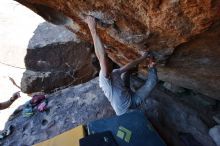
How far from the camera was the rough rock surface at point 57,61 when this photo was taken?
7117 millimetres

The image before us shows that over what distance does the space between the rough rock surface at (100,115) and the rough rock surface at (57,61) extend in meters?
1.27

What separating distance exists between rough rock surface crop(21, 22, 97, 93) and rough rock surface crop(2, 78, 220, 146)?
127cm

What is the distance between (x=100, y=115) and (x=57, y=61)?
2.76m

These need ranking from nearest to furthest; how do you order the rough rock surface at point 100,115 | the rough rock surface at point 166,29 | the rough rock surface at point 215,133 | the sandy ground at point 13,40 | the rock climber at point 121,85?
the rough rock surface at point 166,29 < the rock climber at point 121,85 < the rough rock surface at point 215,133 < the rough rock surface at point 100,115 < the sandy ground at point 13,40

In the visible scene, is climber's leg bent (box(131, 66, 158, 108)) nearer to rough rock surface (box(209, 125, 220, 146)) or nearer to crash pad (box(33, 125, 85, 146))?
crash pad (box(33, 125, 85, 146))

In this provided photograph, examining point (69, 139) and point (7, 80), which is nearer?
point (69, 139)

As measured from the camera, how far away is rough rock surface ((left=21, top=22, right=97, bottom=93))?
7117 mm

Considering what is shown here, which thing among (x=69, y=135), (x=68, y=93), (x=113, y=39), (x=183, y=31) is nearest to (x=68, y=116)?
(x=68, y=93)

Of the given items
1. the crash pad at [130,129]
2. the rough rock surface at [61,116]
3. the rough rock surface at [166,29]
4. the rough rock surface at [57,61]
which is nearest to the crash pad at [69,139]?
the crash pad at [130,129]

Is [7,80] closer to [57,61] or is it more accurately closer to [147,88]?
[57,61]

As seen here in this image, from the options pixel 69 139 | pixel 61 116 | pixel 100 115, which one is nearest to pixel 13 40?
pixel 61 116

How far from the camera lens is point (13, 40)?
9461 millimetres

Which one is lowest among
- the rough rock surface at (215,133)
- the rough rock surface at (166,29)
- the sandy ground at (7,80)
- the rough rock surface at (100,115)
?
the rough rock surface at (215,133)

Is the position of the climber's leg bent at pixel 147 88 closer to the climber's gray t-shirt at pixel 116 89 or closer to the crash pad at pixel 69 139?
the climber's gray t-shirt at pixel 116 89
